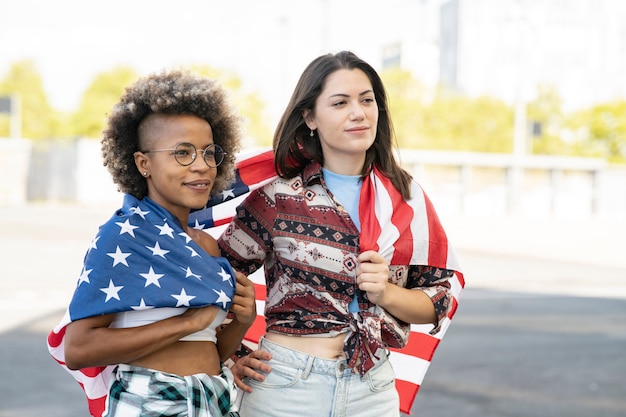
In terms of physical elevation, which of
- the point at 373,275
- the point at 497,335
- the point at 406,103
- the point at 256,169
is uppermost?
the point at 406,103

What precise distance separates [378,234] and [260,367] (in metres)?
0.54

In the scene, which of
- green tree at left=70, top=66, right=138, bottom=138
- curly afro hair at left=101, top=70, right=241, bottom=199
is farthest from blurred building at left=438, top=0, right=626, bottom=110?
curly afro hair at left=101, top=70, right=241, bottom=199

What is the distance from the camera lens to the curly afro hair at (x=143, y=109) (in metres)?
2.34

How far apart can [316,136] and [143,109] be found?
2.23 ft

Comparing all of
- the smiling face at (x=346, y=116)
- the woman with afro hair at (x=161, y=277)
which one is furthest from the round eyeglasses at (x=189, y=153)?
the smiling face at (x=346, y=116)

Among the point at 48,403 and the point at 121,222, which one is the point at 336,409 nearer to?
the point at 121,222

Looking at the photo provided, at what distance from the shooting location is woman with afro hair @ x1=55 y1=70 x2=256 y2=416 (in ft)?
7.14

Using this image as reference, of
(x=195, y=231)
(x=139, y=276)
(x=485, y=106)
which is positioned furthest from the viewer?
(x=485, y=106)

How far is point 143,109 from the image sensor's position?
2.35 metres

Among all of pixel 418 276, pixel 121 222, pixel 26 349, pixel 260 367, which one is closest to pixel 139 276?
pixel 121 222

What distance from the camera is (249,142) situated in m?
2.66

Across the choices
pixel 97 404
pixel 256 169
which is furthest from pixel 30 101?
Answer: pixel 97 404

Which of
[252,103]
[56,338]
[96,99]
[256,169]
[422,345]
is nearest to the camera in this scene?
[56,338]

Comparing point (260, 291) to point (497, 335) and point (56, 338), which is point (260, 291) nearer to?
point (56, 338)
